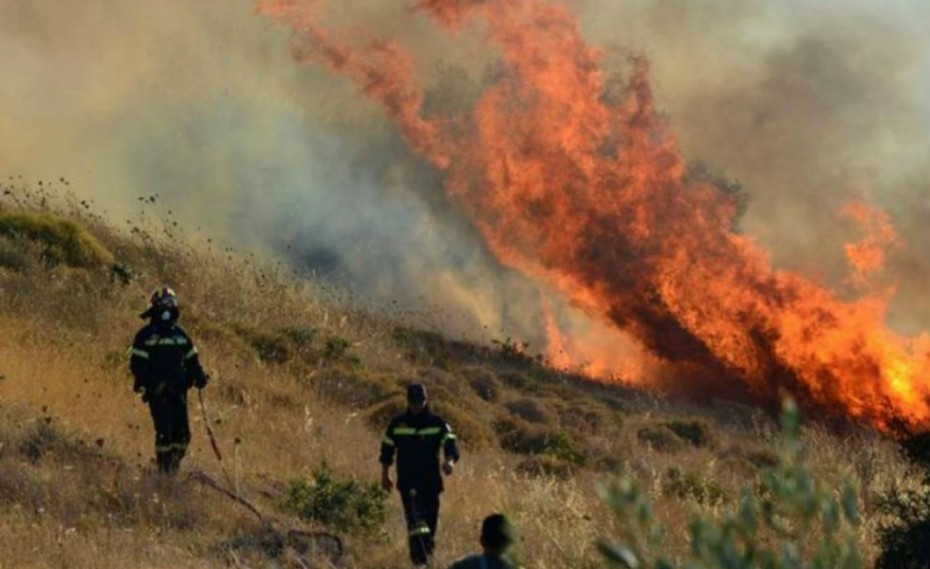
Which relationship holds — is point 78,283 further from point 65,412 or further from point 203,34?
point 203,34

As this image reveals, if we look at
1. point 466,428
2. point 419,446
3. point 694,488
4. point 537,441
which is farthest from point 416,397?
point 537,441

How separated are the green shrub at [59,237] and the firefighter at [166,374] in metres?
11.0

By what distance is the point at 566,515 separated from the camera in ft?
44.9

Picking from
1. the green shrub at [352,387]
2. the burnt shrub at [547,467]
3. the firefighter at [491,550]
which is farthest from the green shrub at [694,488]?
the firefighter at [491,550]

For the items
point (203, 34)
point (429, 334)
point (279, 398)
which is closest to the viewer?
point (279, 398)

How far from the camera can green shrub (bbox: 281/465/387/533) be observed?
1323 centimetres

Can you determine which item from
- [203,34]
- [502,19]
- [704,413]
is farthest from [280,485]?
[203,34]

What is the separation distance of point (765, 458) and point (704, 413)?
6034 millimetres

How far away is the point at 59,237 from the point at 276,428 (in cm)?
882

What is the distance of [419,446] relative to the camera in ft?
38.1

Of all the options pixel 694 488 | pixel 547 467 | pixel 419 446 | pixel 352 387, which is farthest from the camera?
pixel 352 387

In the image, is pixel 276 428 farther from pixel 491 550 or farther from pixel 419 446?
pixel 491 550

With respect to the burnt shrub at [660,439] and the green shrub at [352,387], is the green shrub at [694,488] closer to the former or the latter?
the burnt shrub at [660,439]

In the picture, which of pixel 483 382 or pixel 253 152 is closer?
pixel 483 382
